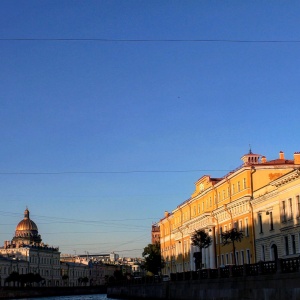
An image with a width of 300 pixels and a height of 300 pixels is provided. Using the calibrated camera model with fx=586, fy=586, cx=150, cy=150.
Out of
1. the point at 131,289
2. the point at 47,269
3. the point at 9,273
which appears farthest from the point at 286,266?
the point at 47,269

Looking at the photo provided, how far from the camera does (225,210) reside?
65.2 metres

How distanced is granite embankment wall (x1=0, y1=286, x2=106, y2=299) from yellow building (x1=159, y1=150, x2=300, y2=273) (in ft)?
148

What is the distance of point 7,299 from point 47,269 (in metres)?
61.3

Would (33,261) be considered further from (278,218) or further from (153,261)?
(278,218)

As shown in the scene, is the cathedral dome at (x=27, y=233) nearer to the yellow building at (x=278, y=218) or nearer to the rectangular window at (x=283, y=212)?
the yellow building at (x=278, y=218)

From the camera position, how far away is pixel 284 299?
3022 cm

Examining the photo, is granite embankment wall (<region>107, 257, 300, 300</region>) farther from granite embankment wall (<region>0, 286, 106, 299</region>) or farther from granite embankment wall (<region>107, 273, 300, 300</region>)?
granite embankment wall (<region>0, 286, 106, 299</region>)

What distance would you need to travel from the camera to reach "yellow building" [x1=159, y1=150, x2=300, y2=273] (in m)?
58.8

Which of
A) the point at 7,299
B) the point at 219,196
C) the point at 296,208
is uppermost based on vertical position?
the point at 219,196

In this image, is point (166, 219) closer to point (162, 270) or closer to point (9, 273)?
point (162, 270)

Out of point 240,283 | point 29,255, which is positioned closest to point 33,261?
point 29,255

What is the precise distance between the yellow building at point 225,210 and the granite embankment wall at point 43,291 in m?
45.2

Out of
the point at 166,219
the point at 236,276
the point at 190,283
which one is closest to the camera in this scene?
the point at 236,276

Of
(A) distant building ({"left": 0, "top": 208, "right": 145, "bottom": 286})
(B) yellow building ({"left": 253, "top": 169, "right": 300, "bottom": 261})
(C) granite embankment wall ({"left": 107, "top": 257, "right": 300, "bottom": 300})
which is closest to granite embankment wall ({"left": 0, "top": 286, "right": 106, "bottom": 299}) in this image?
(A) distant building ({"left": 0, "top": 208, "right": 145, "bottom": 286})
